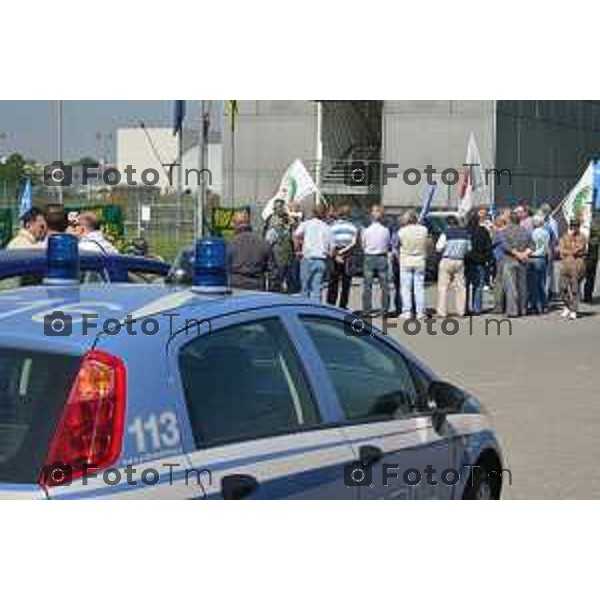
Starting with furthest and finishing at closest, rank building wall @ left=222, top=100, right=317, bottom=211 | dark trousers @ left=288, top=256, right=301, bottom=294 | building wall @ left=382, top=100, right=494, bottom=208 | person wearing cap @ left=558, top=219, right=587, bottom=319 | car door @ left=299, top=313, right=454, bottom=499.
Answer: building wall @ left=222, top=100, right=317, bottom=211 < building wall @ left=382, top=100, right=494, bottom=208 < person wearing cap @ left=558, top=219, right=587, bottom=319 < dark trousers @ left=288, top=256, right=301, bottom=294 < car door @ left=299, top=313, right=454, bottom=499

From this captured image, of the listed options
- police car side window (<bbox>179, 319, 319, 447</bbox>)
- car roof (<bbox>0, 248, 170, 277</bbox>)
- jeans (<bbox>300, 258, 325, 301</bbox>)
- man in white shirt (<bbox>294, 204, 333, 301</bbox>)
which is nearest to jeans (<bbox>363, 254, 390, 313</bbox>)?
man in white shirt (<bbox>294, 204, 333, 301</bbox>)

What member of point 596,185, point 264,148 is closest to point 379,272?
point 596,185

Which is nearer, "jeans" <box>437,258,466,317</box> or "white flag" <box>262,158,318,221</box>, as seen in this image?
"jeans" <box>437,258,466,317</box>

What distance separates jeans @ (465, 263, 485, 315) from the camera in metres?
20.2

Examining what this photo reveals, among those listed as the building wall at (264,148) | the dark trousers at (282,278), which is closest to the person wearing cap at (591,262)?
the dark trousers at (282,278)

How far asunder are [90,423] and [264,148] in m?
43.6

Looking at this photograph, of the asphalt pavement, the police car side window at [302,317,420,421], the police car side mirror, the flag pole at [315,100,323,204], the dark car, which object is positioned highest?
the flag pole at [315,100,323,204]

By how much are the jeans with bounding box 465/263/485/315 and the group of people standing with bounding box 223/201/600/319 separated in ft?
0.05

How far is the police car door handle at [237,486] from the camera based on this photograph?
4.23 metres

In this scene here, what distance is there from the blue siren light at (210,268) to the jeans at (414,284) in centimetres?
1433

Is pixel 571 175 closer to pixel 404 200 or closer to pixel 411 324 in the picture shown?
pixel 404 200

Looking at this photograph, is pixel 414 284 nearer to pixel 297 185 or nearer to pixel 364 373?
pixel 297 185

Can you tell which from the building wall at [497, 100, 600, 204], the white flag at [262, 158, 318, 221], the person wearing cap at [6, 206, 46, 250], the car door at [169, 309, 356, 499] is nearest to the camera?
the car door at [169, 309, 356, 499]

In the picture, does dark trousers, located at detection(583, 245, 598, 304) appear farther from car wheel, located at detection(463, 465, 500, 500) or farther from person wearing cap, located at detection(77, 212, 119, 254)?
car wheel, located at detection(463, 465, 500, 500)
